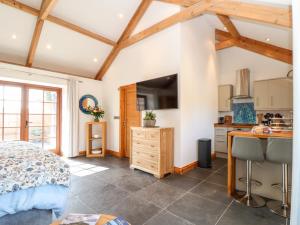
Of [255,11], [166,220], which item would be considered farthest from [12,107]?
[255,11]

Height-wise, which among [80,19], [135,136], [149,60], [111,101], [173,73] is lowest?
[135,136]

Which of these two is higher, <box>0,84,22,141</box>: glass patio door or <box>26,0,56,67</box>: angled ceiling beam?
<box>26,0,56,67</box>: angled ceiling beam

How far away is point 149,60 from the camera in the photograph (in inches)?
154

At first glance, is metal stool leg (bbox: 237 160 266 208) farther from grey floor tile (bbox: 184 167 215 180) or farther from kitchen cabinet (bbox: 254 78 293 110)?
kitchen cabinet (bbox: 254 78 293 110)

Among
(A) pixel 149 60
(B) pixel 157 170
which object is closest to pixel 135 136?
(B) pixel 157 170

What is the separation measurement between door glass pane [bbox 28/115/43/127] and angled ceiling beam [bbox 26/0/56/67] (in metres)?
1.41

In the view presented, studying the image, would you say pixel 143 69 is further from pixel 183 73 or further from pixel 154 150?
pixel 154 150

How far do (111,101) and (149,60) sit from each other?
1911mm

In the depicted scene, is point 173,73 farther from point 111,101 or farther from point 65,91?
point 65,91

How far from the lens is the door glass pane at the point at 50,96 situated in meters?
4.74

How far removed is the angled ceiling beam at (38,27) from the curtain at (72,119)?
41.2 inches

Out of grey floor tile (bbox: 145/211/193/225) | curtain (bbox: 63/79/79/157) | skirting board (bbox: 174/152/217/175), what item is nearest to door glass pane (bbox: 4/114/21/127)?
curtain (bbox: 63/79/79/157)

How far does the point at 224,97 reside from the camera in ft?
15.9

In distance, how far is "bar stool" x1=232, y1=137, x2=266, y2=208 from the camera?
2.02 meters
